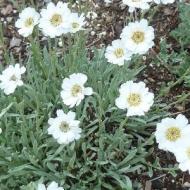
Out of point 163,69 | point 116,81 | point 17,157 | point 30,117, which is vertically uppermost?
point 163,69

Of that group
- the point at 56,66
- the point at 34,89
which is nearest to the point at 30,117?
the point at 34,89

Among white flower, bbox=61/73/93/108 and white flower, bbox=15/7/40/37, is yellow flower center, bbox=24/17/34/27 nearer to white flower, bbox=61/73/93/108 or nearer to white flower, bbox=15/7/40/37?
white flower, bbox=15/7/40/37

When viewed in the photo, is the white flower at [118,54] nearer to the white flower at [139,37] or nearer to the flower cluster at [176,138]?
the white flower at [139,37]

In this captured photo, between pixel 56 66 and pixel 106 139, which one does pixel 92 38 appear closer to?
pixel 56 66

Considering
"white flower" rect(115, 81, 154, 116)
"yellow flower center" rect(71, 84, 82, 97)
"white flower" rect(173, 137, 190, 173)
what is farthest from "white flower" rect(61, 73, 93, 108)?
"white flower" rect(173, 137, 190, 173)

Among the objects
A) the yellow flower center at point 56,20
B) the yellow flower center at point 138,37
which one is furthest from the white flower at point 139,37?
the yellow flower center at point 56,20

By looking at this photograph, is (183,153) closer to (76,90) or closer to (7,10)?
(76,90)

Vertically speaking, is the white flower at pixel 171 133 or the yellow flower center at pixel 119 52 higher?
the yellow flower center at pixel 119 52
